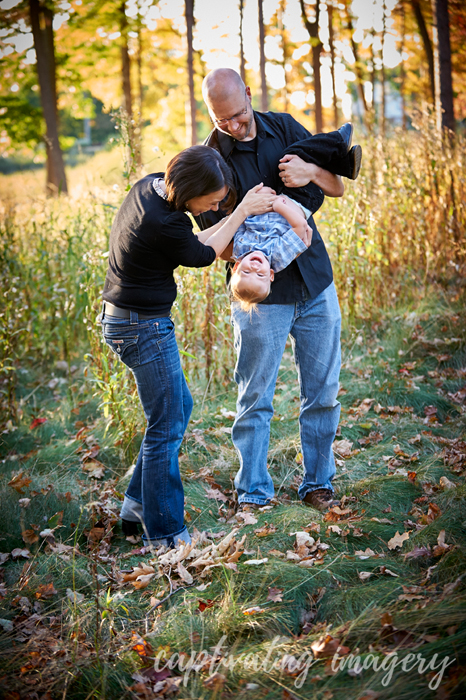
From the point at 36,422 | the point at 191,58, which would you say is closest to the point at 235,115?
the point at 36,422

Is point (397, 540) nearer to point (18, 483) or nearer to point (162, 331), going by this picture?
point (162, 331)

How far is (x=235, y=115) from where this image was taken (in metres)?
2.73

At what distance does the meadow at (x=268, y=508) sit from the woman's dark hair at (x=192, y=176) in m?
1.66

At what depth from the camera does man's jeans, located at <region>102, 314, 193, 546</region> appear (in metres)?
2.63

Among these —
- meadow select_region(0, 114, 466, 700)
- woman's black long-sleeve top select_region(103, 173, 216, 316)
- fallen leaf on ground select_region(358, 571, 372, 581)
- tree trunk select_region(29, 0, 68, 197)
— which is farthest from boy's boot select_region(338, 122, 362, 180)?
tree trunk select_region(29, 0, 68, 197)

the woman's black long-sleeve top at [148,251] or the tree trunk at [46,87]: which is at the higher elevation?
the tree trunk at [46,87]

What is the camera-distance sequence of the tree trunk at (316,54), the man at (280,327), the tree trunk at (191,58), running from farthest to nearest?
the tree trunk at (316,54) < the tree trunk at (191,58) < the man at (280,327)

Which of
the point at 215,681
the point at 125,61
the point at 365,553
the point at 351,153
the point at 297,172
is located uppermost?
the point at 125,61

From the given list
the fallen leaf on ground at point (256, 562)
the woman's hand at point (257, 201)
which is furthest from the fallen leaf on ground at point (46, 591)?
the woman's hand at point (257, 201)

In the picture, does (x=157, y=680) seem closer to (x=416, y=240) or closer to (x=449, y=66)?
(x=416, y=240)

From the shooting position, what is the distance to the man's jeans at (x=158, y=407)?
8.63 ft

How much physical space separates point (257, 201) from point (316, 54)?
48.0 feet

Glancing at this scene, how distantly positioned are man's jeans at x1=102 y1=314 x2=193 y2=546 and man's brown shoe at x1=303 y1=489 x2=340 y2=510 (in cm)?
77

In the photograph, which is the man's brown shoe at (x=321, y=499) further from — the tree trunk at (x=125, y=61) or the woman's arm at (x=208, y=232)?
the tree trunk at (x=125, y=61)
